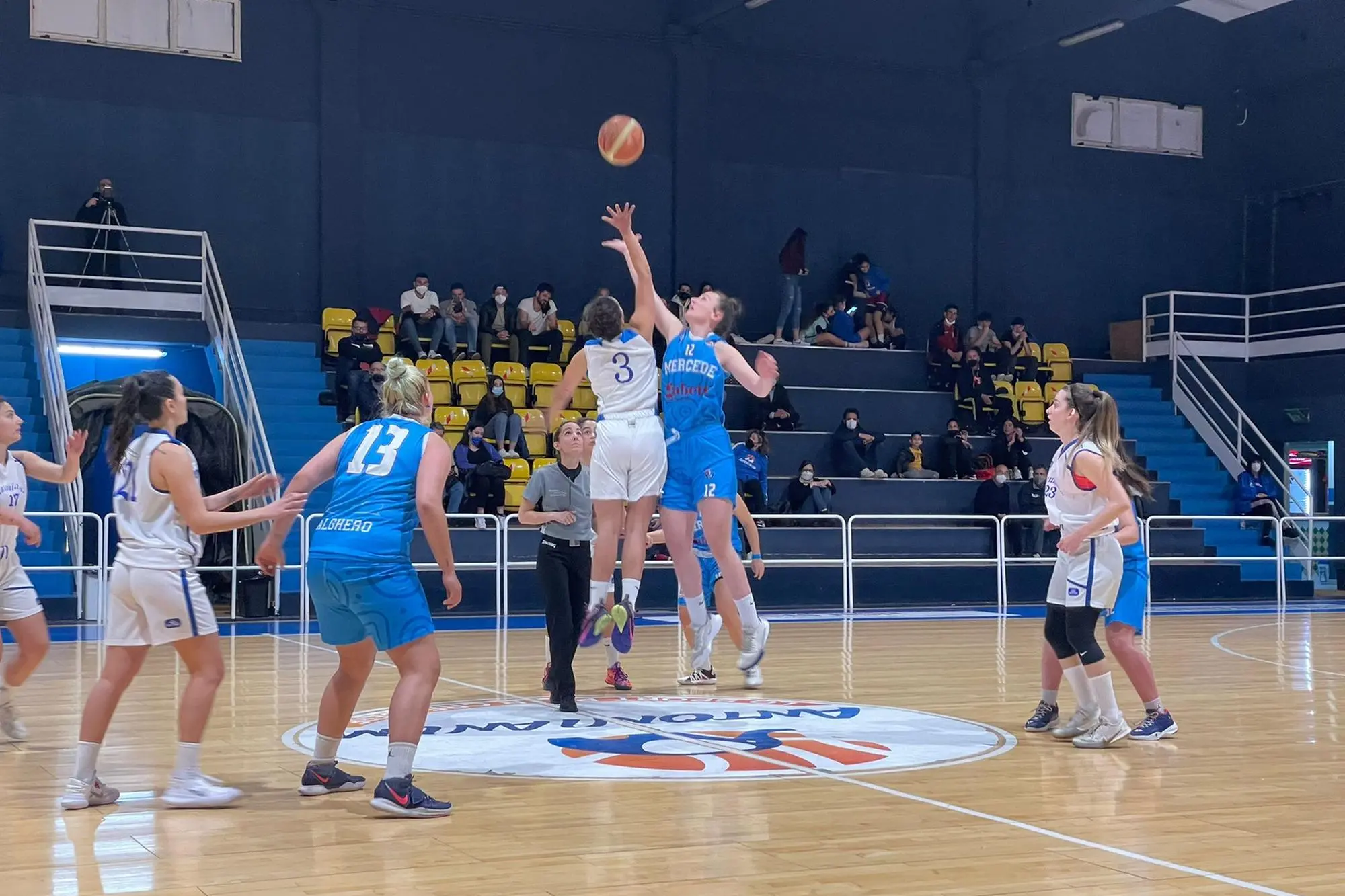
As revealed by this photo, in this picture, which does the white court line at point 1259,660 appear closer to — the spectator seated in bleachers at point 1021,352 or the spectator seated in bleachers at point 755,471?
the spectator seated in bleachers at point 755,471

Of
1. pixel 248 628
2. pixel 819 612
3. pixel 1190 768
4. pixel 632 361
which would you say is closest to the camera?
pixel 1190 768

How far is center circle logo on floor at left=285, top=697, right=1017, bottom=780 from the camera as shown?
5914mm

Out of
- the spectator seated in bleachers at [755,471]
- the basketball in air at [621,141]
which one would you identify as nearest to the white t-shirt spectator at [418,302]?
the spectator seated in bleachers at [755,471]

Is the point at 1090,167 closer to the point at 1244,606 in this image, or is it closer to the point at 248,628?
the point at 1244,606

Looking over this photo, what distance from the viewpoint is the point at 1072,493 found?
6543 millimetres

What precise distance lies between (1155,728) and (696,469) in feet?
8.57

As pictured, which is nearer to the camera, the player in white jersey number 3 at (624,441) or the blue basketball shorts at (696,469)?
the player in white jersey number 3 at (624,441)

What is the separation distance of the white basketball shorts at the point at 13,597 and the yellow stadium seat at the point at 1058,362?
17602mm

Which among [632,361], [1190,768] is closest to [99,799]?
[632,361]

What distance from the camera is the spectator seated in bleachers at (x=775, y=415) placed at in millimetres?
18719

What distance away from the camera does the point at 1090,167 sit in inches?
964

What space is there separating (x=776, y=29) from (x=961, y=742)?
57.0ft

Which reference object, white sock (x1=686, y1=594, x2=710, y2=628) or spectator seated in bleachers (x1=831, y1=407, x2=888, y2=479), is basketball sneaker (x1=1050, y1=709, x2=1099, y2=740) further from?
spectator seated in bleachers (x1=831, y1=407, x2=888, y2=479)

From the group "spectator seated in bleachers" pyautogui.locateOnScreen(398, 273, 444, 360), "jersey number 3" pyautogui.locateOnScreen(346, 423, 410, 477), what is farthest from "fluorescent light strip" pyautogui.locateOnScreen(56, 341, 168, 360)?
"jersey number 3" pyautogui.locateOnScreen(346, 423, 410, 477)
